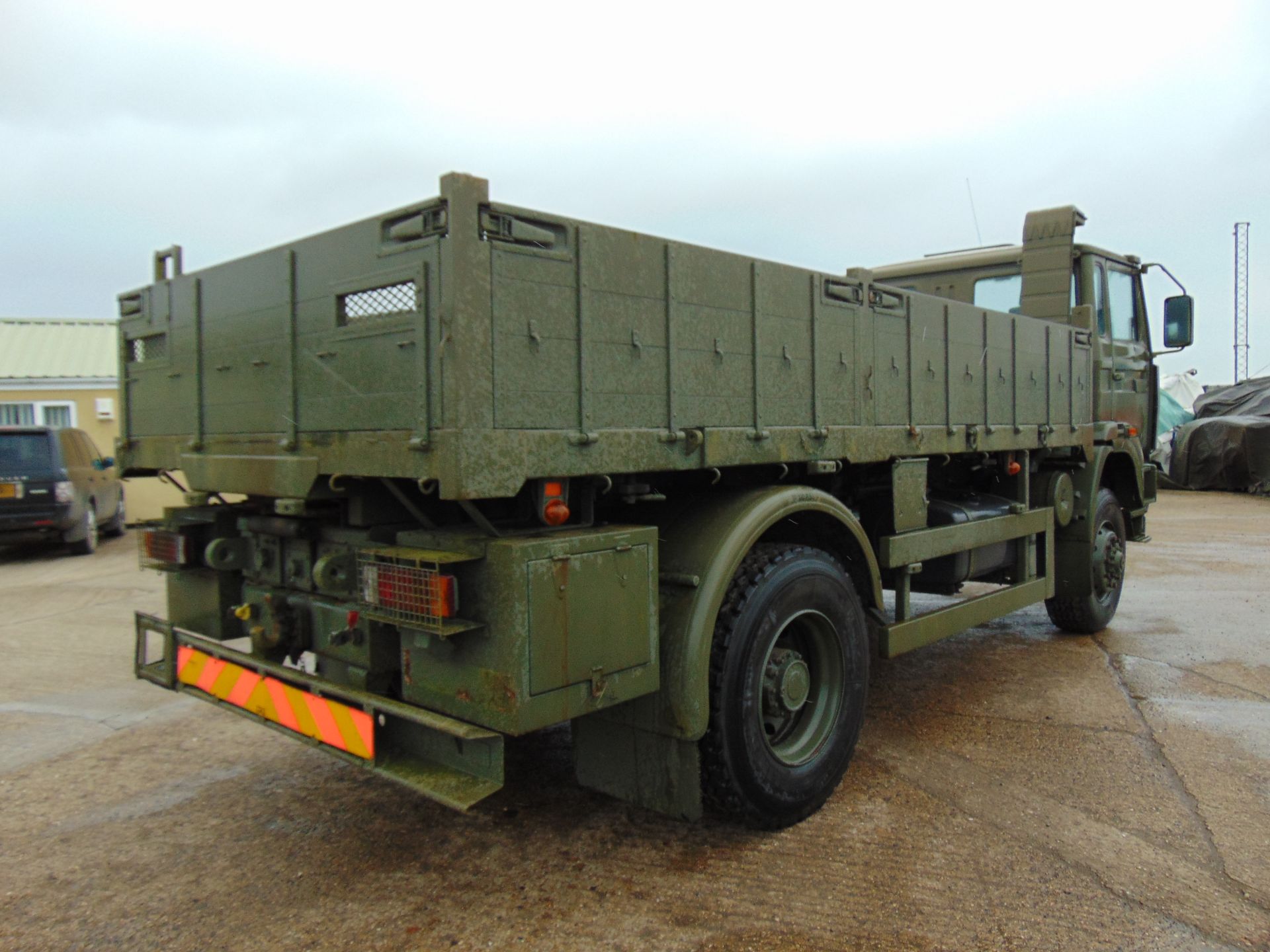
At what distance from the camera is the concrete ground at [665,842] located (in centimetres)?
293

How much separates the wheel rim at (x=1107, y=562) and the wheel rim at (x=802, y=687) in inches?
142

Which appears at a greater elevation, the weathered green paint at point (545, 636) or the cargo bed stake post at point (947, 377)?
the cargo bed stake post at point (947, 377)

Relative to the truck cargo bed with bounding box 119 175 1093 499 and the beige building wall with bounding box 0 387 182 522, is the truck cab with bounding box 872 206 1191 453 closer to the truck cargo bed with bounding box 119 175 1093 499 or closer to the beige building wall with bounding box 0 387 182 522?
the truck cargo bed with bounding box 119 175 1093 499

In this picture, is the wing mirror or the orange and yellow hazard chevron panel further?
the wing mirror

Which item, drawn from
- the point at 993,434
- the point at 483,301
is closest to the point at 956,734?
the point at 993,434

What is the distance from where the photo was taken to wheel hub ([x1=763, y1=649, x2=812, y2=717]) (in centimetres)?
366

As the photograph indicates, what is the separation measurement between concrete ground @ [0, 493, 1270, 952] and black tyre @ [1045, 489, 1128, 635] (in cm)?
110

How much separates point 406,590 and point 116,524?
13344 mm

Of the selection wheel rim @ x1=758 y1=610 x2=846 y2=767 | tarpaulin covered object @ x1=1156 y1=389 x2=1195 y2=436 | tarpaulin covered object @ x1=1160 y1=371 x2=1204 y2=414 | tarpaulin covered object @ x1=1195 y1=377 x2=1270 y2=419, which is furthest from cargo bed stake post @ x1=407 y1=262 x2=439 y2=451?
tarpaulin covered object @ x1=1160 y1=371 x2=1204 y2=414

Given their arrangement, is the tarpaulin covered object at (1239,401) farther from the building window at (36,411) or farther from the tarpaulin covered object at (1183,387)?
the building window at (36,411)

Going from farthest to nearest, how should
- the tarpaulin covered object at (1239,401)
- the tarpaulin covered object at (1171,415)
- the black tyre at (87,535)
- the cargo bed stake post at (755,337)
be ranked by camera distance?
1. the tarpaulin covered object at (1171,415)
2. the tarpaulin covered object at (1239,401)
3. the black tyre at (87,535)
4. the cargo bed stake post at (755,337)

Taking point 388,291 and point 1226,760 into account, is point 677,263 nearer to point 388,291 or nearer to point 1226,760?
point 388,291

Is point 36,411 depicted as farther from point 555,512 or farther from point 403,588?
point 555,512

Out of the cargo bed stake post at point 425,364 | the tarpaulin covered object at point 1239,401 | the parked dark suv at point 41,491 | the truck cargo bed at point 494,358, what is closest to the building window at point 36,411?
the parked dark suv at point 41,491
